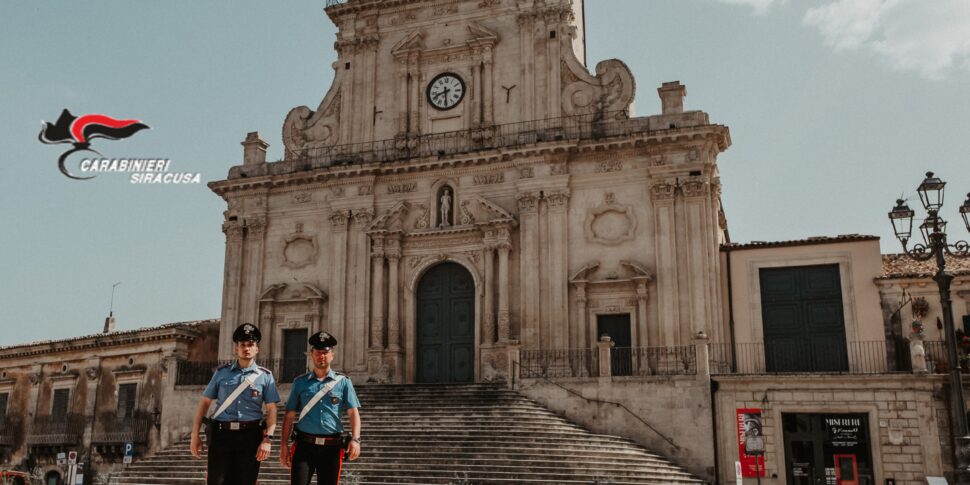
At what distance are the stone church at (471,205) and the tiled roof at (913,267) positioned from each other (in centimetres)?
499

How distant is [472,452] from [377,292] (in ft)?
30.4

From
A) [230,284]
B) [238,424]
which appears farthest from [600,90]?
[238,424]

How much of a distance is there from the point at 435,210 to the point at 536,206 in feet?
11.5

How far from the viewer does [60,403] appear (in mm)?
36531

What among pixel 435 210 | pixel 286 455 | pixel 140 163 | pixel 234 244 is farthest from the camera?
pixel 234 244

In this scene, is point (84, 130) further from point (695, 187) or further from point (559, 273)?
point (695, 187)

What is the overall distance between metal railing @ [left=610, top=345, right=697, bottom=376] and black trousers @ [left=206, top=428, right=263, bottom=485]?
18.0m

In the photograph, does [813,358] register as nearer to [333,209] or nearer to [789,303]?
[789,303]

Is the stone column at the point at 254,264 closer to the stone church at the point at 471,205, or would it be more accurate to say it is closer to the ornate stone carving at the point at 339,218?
the stone church at the point at 471,205

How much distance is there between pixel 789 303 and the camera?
25.8 metres

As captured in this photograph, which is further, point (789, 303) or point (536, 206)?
point (536, 206)

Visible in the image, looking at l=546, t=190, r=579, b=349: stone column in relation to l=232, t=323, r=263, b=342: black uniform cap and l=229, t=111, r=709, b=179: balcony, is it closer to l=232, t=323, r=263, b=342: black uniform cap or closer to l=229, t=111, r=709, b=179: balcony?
l=229, t=111, r=709, b=179: balcony

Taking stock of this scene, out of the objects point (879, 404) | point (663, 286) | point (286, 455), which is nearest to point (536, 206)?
point (663, 286)

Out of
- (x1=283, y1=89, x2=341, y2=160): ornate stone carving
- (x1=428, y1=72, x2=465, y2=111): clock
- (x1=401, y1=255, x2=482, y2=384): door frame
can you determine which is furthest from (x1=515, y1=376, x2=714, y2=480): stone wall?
A: (x1=283, y1=89, x2=341, y2=160): ornate stone carving
